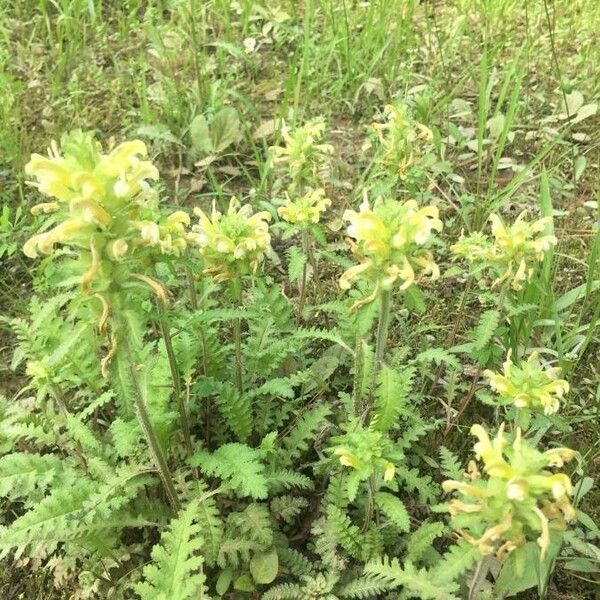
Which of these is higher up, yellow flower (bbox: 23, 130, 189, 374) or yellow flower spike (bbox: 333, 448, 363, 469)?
yellow flower (bbox: 23, 130, 189, 374)

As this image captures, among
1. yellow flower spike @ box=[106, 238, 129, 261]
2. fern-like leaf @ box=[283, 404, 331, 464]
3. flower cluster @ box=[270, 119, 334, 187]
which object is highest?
yellow flower spike @ box=[106, 238, 129, 261]

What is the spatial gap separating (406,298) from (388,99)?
2.83 metres

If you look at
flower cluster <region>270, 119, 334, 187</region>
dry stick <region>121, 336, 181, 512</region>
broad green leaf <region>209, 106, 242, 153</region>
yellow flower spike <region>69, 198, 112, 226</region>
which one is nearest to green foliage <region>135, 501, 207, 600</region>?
dry stick <region>121, 336, 181, 512</region>

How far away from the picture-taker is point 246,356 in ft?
9.40

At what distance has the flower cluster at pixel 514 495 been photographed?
61.5 inches

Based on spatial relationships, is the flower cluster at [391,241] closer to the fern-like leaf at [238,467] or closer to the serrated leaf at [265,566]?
the fern-like leaf at [238,467]

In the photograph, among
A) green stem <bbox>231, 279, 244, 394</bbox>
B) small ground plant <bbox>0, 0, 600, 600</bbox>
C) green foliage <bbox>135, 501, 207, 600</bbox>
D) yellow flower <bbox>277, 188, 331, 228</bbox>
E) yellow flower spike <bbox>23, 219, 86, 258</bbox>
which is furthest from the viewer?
yellow flower <bbox>277, 188, 331, 228</bbox>

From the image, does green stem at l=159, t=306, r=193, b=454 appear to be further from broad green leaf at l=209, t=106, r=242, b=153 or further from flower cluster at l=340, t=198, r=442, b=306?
broad green leaf at l=209, t=106, r=242, b=153

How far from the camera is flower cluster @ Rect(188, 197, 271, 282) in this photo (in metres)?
2.29

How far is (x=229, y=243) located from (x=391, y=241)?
640 millimetres

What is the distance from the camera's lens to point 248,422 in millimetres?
2578

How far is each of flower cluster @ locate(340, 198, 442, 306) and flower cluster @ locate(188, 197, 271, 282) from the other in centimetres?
48

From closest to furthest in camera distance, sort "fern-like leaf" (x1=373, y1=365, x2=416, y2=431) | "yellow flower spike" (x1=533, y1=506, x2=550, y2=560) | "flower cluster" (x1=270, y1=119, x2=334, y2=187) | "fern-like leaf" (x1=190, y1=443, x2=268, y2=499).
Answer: "yellow flower spike" (x1=533, y1=506, x2=550, y2=560), "fern-like leaf" (x1=373, y1=365, x2=416, y2=431), "fern-like leaf" (x1=190, y1=443, x2=268, y2=499), "flower cluster" (x1=270, y1=119, x2=334, y2=187)

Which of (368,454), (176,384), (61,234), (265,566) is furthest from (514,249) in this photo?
(61,234)
